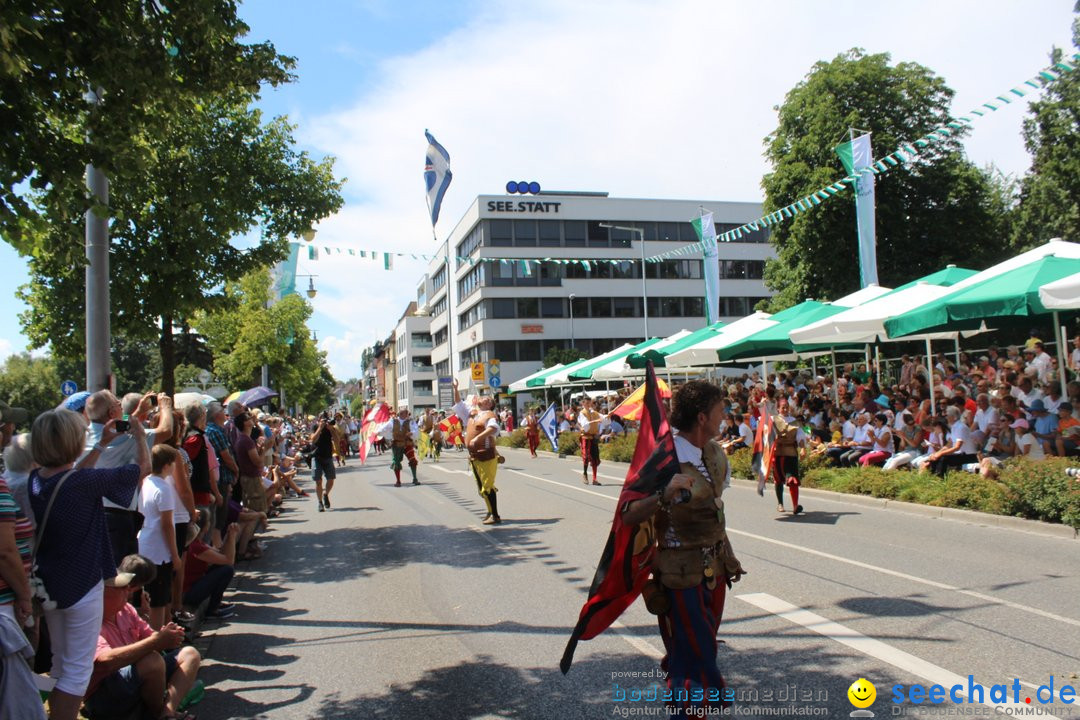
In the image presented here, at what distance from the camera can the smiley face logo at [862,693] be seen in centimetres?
453

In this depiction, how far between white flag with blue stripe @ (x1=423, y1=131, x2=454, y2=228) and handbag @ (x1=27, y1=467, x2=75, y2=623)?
20611 millimetres

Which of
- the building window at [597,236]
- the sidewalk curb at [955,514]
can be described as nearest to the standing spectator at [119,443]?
the sidewalk curb at [955,514]

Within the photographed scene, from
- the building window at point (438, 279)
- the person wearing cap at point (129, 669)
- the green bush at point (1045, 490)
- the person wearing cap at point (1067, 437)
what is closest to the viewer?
the person wearing cap at point (129, 669)

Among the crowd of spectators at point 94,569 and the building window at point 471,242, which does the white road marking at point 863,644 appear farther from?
the building window at point 471,242

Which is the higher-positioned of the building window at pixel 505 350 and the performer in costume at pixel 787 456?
the building window at pixel 505 350

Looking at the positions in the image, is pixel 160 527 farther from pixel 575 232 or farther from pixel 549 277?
pixel 575 232

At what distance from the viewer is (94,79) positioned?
6.20 metres

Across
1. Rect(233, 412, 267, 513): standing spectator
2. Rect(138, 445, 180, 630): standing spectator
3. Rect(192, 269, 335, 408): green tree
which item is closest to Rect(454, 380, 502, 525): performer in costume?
Rect(233, 412, 267, 513): standing spectator

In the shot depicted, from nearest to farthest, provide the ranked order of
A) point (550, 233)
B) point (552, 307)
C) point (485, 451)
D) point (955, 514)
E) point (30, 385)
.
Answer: point (955, 514) → point (485, 451) → point (550, 233) → point (552, 307) → point (30, 385)

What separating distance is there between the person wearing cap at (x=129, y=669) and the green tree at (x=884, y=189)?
33.3 metres

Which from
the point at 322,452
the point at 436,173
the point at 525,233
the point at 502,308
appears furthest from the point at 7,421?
the point at 525,233

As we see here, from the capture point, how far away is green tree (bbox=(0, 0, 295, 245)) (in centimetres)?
593

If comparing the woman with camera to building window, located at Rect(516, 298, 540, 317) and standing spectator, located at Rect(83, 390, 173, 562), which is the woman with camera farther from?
building window, located at Rect(516, 298, 540, 317)

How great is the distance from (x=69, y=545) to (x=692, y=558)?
306 cm
